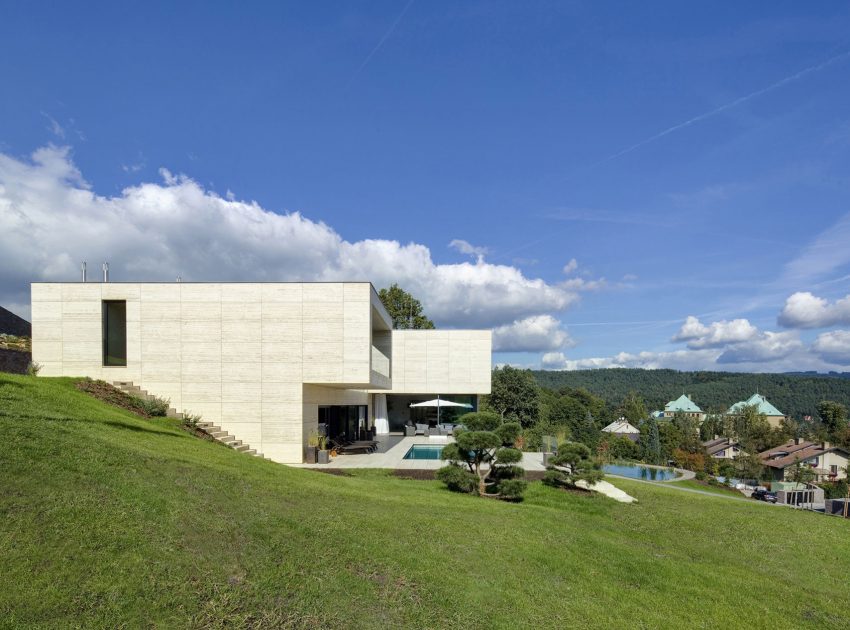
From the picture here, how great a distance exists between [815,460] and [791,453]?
2815 mm

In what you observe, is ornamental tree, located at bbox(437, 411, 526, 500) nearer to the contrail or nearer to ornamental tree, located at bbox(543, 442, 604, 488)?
ornamental tree, located at bbox(543, 442, 604, 488)

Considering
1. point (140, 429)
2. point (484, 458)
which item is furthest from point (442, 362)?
point (140, 429)

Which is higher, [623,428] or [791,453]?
[791,453]

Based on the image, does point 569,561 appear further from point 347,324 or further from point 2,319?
point 2,319

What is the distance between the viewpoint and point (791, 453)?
54.6m

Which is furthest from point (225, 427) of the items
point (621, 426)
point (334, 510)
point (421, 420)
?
point (621, 426)

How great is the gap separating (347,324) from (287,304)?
206cm

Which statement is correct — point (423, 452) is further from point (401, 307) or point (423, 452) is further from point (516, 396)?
point (516, 396)

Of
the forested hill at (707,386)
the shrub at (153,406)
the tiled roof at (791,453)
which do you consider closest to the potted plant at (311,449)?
the shrub at (153,406)

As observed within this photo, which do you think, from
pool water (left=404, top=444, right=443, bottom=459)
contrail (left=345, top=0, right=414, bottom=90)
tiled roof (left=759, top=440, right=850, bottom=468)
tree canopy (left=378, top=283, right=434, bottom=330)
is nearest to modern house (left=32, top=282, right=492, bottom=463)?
pool water (left=404, top=444, right=443, bottom=459)

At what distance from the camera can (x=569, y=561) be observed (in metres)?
6.82

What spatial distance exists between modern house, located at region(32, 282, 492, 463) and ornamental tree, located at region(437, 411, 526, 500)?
570 centimetres

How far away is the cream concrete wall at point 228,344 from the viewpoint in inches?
657

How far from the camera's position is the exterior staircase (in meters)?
15.6
